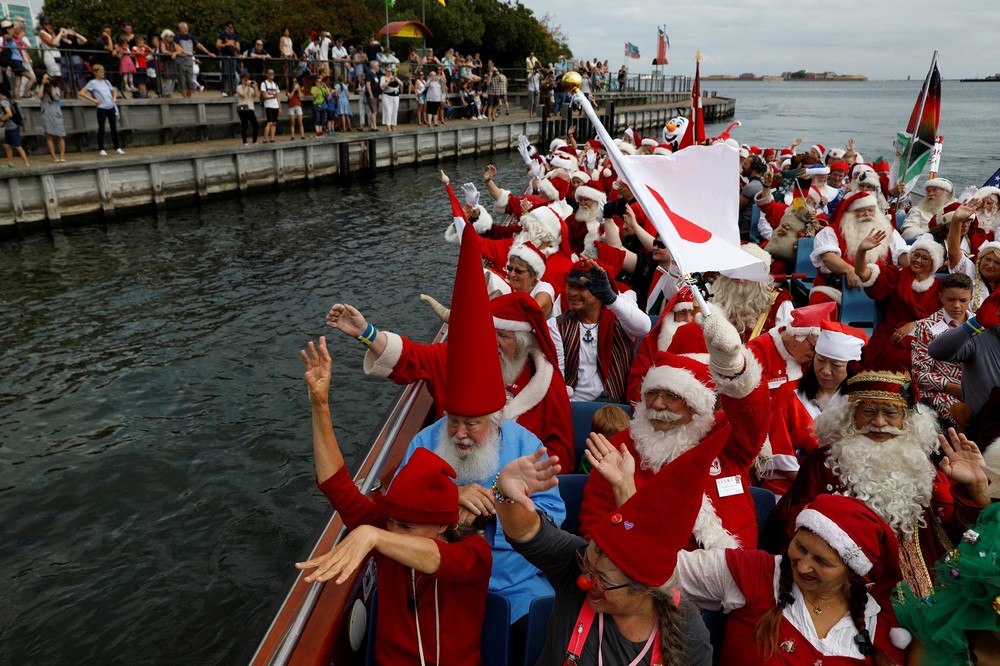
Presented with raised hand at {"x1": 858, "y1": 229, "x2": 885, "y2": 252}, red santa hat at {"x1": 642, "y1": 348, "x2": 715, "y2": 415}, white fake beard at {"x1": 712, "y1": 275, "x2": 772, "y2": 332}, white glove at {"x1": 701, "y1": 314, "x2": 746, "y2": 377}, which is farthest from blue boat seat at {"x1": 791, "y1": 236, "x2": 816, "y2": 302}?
white glove at {"x1": 701, "y1": 314, "x2": 746, "y2": 377}

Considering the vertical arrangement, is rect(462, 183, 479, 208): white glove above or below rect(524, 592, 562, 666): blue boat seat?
Result: above

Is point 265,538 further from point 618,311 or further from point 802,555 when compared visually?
point 802,555

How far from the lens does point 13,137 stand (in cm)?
1290

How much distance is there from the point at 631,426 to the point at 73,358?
7.76 meters

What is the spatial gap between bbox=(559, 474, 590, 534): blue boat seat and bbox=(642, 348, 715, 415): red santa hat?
53cm

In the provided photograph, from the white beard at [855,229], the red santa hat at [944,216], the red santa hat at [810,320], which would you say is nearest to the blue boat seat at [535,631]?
the red santa hat at [810,320]

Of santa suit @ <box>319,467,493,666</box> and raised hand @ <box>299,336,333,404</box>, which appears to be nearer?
santa suit @ <box>319,467,493,666</box>

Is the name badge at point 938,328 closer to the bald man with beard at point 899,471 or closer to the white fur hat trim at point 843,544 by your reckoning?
the bald man with beard at point 899,471

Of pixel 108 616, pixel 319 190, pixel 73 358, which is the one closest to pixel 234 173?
pixel 319 190

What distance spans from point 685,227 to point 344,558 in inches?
79.8

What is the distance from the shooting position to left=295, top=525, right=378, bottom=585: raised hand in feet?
5.68

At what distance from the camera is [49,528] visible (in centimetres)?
554

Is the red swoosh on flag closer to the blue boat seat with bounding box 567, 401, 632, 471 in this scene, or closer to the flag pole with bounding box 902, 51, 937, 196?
the blue boat seat with bounding box 567, 401, 632, 471

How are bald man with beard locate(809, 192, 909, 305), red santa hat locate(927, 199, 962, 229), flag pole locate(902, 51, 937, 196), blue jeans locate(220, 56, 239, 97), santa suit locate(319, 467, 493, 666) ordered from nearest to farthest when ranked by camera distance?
santa suit locate(319, 467, 493, 666), bald man with beard locate(809, 192, 909, 305), red santa hat locate(927, 199, 962, 229), flag pole locate(902, 51, 937, 196), blue jeans locate(220, 56, 239, 97)
